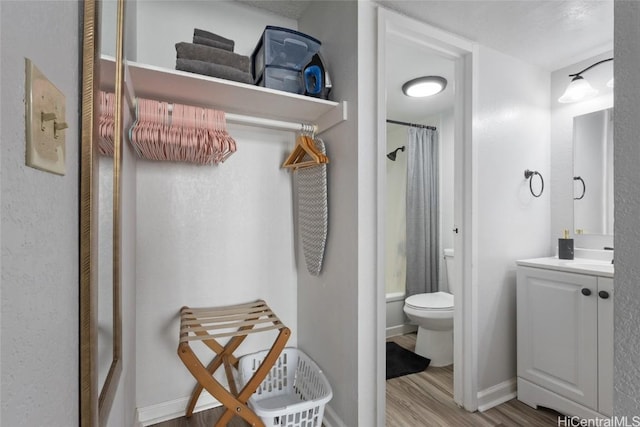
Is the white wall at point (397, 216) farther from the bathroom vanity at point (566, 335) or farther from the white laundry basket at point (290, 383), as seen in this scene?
the white laundry basket at point (290, 383)

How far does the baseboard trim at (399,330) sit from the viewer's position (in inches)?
118

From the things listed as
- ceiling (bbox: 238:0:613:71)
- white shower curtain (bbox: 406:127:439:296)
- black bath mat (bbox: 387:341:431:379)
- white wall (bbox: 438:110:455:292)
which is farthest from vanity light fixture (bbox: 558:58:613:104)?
black bath mat (bbox: 387:341:431:379)

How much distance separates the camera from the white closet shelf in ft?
4.20

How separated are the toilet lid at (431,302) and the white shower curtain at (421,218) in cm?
33

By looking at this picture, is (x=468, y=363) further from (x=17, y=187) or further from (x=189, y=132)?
(x=17, y=187)

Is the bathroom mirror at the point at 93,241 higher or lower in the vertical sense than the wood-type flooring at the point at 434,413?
higher

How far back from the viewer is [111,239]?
2.73ft

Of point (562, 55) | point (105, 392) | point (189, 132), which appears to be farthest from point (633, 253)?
point (562, 55)

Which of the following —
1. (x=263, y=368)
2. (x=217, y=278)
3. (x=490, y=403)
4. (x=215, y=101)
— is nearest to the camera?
(x=263, y=368)

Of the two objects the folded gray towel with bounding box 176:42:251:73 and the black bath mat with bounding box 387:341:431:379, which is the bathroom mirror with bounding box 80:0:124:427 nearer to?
the folded gray towel with bounding box 176:42:251:73

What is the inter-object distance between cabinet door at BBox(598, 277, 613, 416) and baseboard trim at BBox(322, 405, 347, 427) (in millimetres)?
1337

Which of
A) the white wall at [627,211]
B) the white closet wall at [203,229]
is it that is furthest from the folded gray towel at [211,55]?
the white wall at [627,211]

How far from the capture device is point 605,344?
1.56m

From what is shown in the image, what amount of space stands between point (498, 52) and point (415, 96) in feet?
2.53
